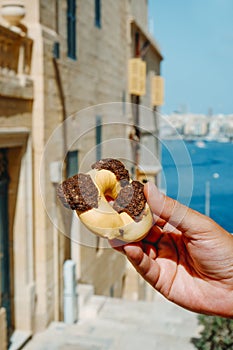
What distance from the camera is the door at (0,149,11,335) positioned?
9.16 meters

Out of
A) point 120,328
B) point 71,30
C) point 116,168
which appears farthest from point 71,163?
point 116,168

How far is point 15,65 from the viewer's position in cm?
885

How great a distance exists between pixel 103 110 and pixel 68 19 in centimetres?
937

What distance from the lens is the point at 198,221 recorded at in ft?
9.04

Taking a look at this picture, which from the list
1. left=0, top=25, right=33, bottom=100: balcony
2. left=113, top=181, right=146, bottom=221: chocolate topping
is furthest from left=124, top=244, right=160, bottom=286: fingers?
left=0, top=25, right=33, bottom=100: balcony

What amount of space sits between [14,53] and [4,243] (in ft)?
10.5

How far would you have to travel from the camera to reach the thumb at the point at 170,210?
249cm

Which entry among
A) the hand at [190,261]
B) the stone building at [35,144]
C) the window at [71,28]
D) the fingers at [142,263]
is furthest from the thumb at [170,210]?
the window at [71,28]

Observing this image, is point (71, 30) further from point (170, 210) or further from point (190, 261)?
point (170, 210)

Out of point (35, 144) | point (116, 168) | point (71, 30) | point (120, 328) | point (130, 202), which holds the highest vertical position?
point (71, 30)

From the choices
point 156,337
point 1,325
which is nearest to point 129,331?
point 156,337

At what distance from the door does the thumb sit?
671 cm

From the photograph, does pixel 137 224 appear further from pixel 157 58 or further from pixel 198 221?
pixel 157 58

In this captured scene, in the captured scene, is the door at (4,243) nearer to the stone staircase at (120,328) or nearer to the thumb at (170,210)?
the stone staircase at (120,328)
